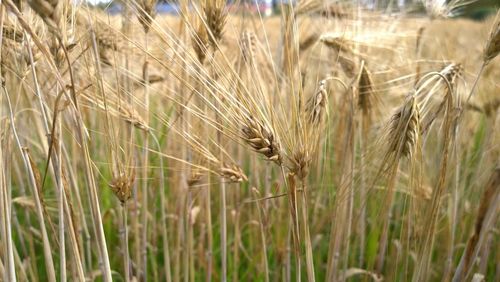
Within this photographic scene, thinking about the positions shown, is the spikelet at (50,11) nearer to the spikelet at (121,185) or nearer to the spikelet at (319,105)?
the spikelet at (121,185)

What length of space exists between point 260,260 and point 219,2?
2.90ft

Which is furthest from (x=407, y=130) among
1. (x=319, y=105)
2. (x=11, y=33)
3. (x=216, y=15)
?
(x=11, y=33)

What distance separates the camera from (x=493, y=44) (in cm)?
98

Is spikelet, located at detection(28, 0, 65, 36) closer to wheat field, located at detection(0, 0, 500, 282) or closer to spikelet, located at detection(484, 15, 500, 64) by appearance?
wheat field, located at detection(0, 0, 500, 282)

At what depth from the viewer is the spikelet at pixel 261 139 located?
0.78 m

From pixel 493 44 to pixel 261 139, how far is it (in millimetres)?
520

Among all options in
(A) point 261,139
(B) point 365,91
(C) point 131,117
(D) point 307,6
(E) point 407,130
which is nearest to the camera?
(A) point 261,139

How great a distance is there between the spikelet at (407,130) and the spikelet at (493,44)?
23 cm

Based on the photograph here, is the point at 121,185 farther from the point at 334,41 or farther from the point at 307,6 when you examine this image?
the point at 307,6

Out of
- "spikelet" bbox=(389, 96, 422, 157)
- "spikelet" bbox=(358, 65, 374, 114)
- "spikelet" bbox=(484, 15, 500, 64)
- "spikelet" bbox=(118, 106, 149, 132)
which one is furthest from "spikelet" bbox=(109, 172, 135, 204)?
"spikelet" bbox=(484, 15, 500, 64)

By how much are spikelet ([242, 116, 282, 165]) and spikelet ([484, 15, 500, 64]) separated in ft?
1.62

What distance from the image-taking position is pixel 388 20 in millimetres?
1664

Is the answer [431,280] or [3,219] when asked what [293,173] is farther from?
[431,280]

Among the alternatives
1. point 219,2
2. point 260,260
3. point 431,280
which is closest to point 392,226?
point 431,280
